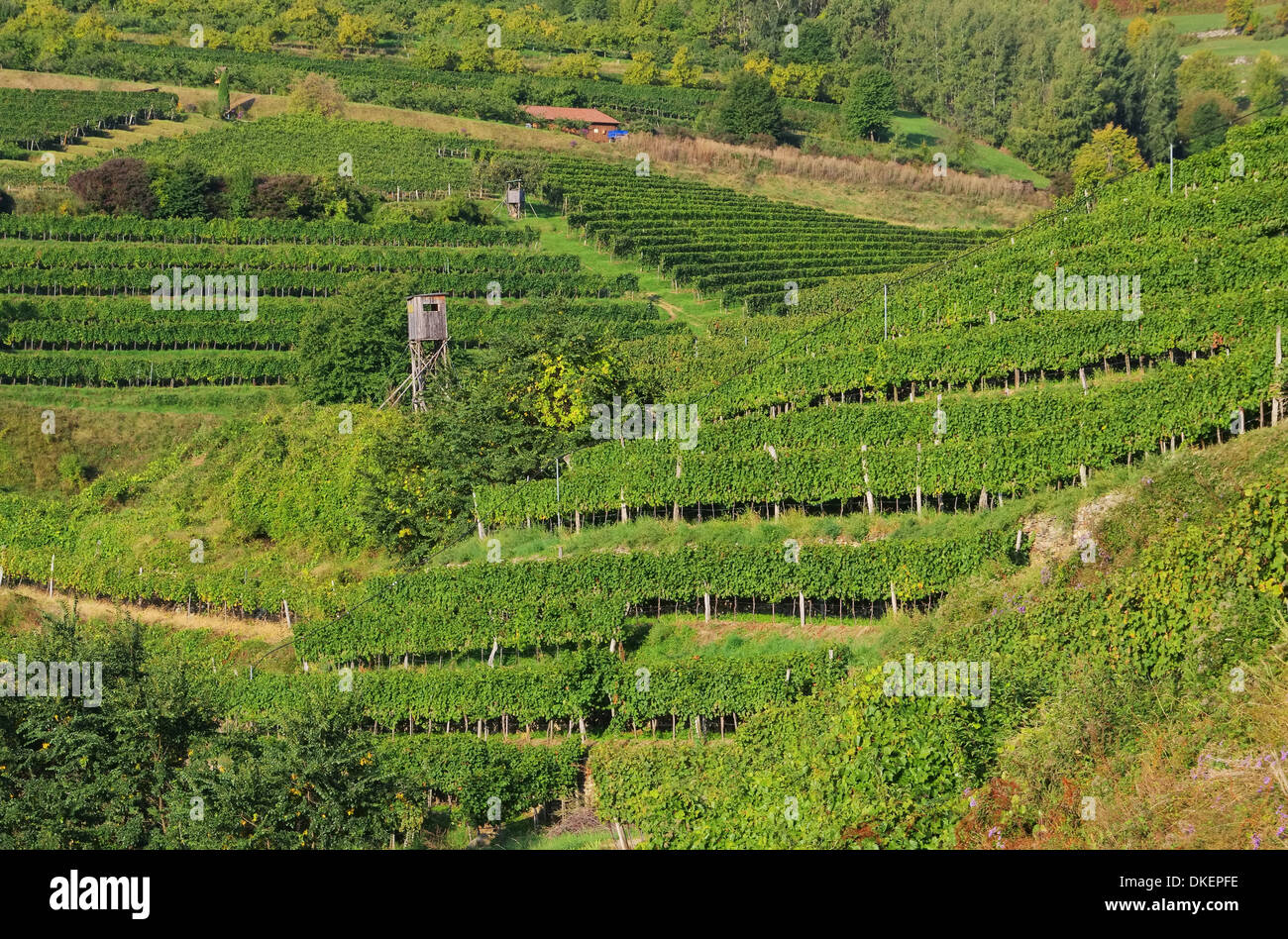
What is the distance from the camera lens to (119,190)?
66250 mm

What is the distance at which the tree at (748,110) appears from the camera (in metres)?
94.4

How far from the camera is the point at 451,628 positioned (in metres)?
29.2

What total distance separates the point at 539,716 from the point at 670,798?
22.4ft

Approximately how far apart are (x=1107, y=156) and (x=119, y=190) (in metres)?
64.2

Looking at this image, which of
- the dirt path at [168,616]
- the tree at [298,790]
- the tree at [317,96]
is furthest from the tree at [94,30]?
the tree at [298,790]

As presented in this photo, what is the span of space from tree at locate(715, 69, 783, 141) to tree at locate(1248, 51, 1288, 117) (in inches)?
1392

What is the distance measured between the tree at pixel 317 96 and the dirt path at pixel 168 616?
5446 cm

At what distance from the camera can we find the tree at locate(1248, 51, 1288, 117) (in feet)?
323

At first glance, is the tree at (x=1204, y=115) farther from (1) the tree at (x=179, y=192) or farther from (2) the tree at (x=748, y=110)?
(1) the tree at (x=179, y=192)

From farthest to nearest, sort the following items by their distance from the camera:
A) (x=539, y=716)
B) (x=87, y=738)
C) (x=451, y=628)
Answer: (x=451, y=628)
(x=539, y=716)
(x=87, y=738)

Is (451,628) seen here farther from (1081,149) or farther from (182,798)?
(1081,149)

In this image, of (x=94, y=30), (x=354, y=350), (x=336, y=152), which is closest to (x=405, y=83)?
(x=336, y=152)

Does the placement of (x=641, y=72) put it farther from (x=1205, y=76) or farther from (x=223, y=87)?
(x=1205, y=76)
